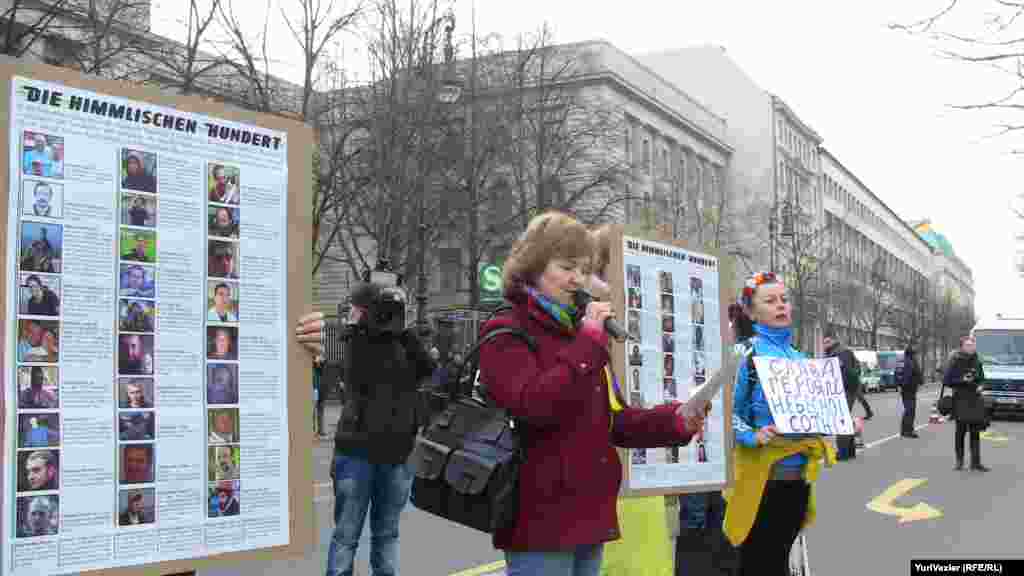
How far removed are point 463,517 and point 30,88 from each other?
1651mm

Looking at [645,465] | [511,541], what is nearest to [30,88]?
[511,541]

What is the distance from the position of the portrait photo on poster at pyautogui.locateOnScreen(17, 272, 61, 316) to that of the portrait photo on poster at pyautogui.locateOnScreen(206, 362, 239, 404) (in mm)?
451

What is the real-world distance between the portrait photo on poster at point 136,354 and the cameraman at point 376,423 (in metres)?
3.01

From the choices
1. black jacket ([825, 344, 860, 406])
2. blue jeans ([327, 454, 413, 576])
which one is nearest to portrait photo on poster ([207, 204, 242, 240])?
blue jeans ([327, 454, 413, 576])

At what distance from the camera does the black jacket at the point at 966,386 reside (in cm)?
1445

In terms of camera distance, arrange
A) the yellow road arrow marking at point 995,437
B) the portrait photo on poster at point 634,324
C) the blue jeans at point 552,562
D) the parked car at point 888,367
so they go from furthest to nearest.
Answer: the parked car at point 888,367 < the yellow road arrow marking at point 995,437 < the portrait photo on poster at point 634,324 < the blue jeans at point 552,562

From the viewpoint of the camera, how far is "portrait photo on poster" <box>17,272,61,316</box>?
262cm

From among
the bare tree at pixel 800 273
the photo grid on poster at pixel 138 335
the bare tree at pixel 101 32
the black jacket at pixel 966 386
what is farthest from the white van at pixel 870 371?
the photo grid on poster at pixel 138 335

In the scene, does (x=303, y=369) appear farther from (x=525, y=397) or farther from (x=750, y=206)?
(x=750, y=206)

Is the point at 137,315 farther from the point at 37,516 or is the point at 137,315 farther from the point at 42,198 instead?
the point at 37,516

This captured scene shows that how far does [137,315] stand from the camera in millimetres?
2807

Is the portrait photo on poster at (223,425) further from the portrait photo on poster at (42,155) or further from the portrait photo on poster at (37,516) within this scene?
the portrait photo on poster at (42,155)

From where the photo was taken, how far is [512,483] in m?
2.97

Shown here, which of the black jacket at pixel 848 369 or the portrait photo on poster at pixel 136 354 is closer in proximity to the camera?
the portrait photo on poster at pixel 136 354
